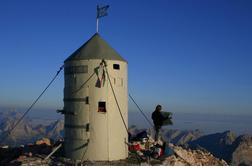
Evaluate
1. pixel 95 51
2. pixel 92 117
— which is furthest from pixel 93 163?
pixel 95 51

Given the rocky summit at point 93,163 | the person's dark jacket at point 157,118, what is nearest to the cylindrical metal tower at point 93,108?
the rocky summit at point 93,163

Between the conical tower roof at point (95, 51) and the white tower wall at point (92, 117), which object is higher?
the conical tower roof at point (95, 51)

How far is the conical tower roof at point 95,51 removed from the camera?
2337 centimetres

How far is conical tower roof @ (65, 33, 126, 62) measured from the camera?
23.4 metres

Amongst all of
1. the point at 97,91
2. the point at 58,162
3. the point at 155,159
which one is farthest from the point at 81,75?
the point at 155,159

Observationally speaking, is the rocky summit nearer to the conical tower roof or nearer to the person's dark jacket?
the person's dark jacket

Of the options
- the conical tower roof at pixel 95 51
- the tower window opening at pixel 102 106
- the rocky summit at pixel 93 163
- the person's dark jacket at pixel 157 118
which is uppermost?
the conical tower roof at pixel 95 51

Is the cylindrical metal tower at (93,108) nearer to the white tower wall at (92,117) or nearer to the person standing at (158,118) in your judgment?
the white tower wall at (92,117)

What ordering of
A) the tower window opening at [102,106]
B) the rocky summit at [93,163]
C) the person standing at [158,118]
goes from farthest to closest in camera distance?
the person standing at [158,118] < the tower window opening at [102,106] < the rocky summit at [93,163]

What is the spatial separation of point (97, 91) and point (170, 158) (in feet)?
21.1

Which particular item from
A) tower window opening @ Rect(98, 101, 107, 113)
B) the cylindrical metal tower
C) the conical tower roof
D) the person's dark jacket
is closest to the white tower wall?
the cylindrical metal tower

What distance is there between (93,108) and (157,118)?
4636 mm

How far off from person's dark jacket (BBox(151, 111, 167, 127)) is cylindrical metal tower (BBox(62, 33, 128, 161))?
7.65ft

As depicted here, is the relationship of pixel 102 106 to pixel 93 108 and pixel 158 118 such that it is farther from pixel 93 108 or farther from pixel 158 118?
pixel 158 118
